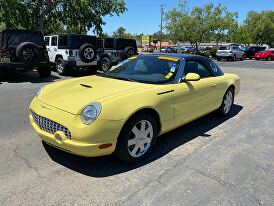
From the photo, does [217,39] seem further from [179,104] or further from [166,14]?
[179,104]

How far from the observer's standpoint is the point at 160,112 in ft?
13.7

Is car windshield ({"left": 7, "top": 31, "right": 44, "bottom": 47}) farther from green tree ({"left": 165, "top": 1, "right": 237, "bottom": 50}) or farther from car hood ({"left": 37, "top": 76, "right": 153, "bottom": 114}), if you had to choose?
green tree ({"left": 165, "top": 1, "right": 237, "bottom": 50})

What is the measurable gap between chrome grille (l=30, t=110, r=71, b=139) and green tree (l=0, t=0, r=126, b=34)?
18250mm

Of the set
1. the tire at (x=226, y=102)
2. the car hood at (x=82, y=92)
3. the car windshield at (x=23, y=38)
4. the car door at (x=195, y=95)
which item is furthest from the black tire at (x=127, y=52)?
the car hood at (x=82, y=92)

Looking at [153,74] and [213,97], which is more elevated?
[153,74]

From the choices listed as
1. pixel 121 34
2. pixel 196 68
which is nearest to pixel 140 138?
pixel 196 68

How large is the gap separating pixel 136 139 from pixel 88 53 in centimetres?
1005

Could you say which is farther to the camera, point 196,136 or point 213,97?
point 213,97

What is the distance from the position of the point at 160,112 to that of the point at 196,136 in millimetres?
1232

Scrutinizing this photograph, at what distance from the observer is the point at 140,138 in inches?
157

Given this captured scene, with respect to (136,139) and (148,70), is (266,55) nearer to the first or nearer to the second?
(148,70)

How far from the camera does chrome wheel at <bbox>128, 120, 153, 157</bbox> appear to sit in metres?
3.89

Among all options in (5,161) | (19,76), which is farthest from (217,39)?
(5,161)

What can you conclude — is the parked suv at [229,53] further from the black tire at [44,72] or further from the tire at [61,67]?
the black tire at [44,72]
